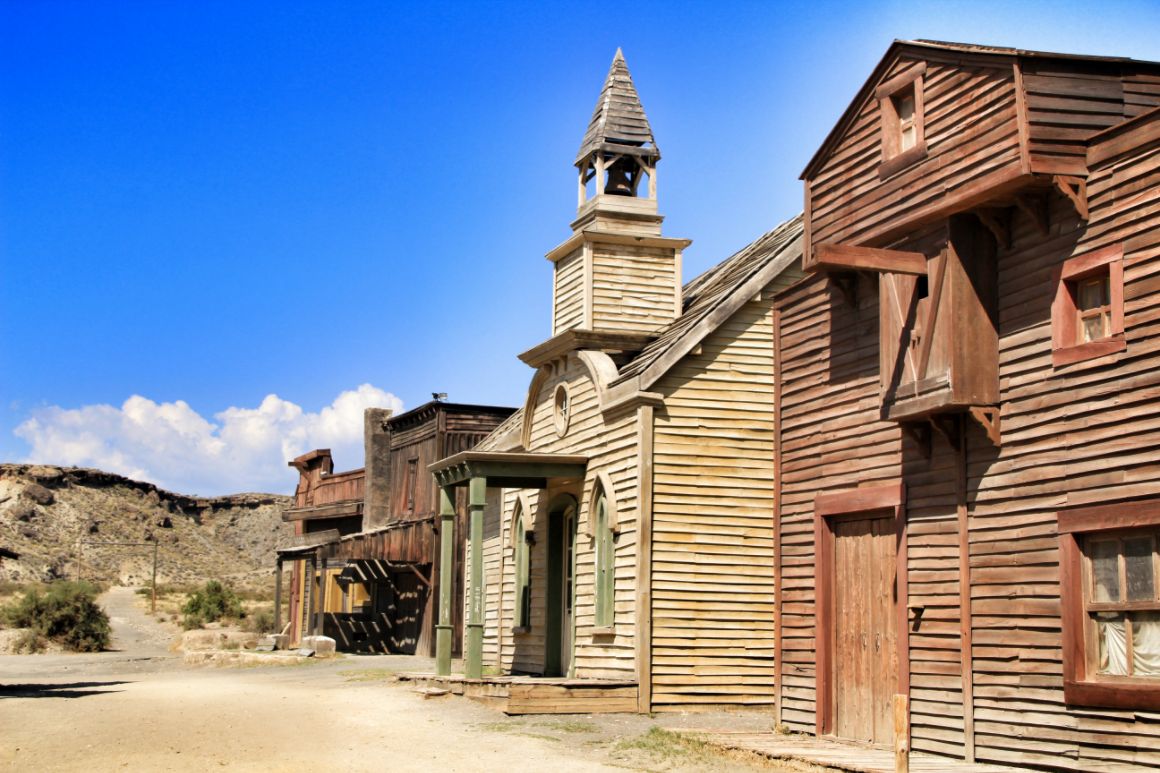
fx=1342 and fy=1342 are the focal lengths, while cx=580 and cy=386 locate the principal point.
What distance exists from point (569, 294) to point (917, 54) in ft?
34.2

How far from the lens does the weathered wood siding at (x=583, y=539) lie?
20.0 metres

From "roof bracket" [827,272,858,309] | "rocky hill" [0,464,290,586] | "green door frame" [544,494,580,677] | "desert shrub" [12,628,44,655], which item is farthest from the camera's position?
"rocky hill" [0,464,290,586]

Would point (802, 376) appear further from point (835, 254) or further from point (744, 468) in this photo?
point (744, 468)

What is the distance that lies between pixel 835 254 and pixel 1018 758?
5240 millimetres

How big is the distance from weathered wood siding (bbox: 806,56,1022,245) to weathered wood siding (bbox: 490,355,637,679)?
19.3 feet

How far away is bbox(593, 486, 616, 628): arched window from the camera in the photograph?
66.7 ft

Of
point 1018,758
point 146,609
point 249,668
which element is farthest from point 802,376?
point 146,609

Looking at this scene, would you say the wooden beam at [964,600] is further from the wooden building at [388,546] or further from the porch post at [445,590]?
the wooden building at [388,546]

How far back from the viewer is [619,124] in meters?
24.3

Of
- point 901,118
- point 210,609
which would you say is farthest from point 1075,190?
point 210,609

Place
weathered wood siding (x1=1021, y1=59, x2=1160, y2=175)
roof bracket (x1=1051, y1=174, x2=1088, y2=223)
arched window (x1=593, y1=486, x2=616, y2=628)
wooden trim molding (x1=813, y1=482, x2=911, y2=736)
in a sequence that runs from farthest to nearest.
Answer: arched window (x1=593, y1=486, x2=616, y2=628) → wooden trim molding (x1=813, y1=482, x2=911, y2=736) → weathered wood siding (x1=1021, y1=59, x2=1160, y2=175) → roof bracket (x1=1051, y1=174, x2=1088, y2=223)

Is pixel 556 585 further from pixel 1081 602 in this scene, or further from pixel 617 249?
pixel 1081 602

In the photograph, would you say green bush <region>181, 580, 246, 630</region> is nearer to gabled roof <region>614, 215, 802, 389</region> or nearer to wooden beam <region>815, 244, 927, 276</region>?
gabled roof <region>614, 215, 802, 389</region>

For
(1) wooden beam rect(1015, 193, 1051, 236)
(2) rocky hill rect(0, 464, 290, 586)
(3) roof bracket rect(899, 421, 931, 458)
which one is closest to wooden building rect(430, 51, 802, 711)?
(3) roof bracket rect(899, 421, 931, 458)
